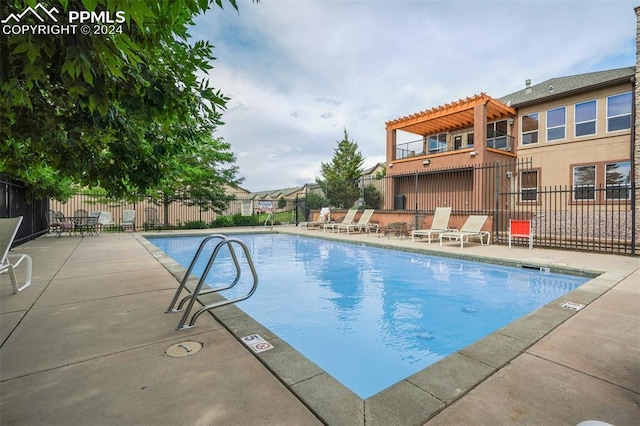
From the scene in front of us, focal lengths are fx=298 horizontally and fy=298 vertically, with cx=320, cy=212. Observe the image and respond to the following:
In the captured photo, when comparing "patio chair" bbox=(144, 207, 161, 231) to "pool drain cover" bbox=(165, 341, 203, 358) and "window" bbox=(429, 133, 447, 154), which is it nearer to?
"pool drain cover" bbox=(165, 341, 203, 358)

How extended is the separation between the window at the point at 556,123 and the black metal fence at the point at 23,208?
2185 centimetres

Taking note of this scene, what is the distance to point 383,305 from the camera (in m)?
4.89

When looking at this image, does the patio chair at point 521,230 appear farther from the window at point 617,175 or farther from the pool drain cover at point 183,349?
the pool drain cover at point 183,349

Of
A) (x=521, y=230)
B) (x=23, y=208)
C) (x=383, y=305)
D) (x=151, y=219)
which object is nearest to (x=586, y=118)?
(x=521, y=230)

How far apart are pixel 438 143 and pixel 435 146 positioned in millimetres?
257

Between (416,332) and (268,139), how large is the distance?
19.1 meters

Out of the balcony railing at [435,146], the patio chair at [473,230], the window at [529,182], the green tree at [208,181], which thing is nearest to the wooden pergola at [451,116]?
the balcony railing at [435,146]

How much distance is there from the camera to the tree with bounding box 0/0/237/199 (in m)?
1.61

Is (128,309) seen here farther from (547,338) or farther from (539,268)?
(539,268)

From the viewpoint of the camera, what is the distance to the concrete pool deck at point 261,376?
5.50 feet

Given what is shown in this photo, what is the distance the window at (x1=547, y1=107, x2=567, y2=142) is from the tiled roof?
0.84 meters

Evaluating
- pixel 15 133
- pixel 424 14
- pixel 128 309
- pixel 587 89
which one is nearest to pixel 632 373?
pixel 128 309

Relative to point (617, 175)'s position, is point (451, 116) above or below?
above

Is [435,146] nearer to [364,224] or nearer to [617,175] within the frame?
[617,175]
